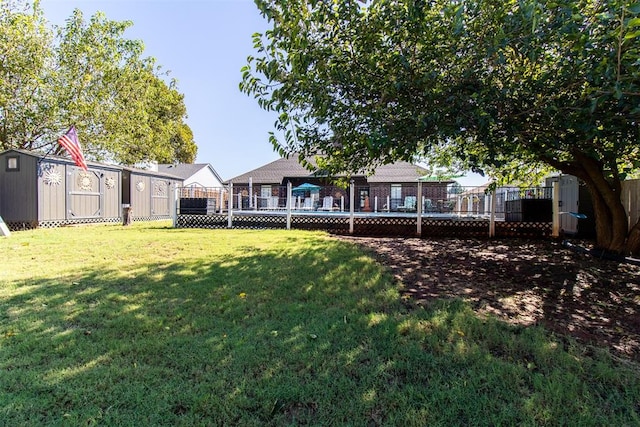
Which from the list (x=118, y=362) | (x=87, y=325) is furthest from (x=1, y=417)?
(x=87, y=325)

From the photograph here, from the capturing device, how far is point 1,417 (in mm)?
1795

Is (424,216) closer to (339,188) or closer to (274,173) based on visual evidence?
(339,188)

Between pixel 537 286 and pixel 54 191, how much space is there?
48.2ft

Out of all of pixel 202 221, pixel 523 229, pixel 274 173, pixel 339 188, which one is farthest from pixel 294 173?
Answer: pixel 523 229

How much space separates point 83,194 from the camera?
42.8ft

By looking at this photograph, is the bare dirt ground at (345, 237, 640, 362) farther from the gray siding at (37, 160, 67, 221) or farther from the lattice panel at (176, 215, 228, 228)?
the gray siding at (37, 160, 67, 221)

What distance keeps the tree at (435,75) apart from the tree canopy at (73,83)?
1462cm

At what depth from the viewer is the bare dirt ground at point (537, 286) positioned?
10.3 feet

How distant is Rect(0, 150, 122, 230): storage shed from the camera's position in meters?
11.4

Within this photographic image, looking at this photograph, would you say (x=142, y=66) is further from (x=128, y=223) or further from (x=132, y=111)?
(x=128, y=223)

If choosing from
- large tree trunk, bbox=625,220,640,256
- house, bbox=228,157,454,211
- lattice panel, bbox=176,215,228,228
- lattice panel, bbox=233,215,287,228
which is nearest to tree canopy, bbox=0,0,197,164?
house, bbox=228,157,454,211

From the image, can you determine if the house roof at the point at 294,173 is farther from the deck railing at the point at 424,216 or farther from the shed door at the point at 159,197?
the deck railing at the point at 424,216

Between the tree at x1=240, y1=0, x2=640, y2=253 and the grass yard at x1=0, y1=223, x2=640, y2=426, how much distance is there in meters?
1.87

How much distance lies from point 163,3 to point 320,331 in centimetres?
1074
